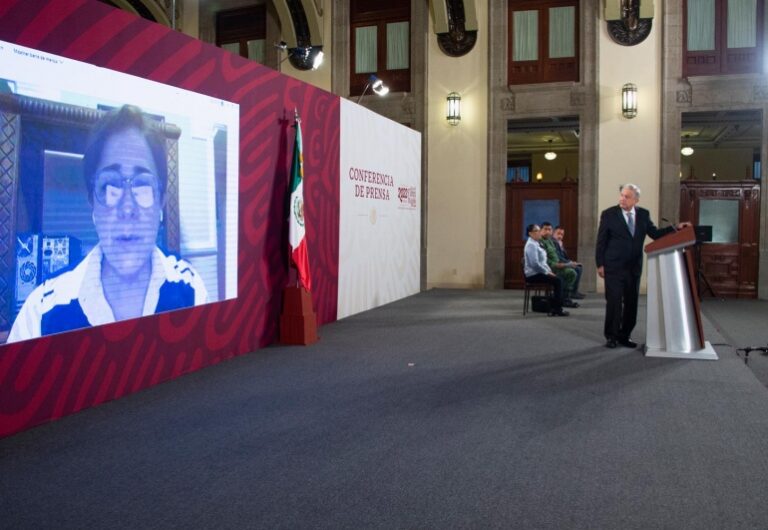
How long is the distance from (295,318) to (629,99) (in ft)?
25.5

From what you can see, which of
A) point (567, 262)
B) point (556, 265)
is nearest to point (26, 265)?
point (556, 265)

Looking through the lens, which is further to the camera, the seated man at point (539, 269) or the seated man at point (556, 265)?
the seated man at point (556, 265)

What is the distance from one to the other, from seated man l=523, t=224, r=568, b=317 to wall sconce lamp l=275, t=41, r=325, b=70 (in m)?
6.31

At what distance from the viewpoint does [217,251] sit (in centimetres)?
604

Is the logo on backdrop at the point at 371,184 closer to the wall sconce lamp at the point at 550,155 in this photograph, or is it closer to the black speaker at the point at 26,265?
the black speaker at the point at 26,265

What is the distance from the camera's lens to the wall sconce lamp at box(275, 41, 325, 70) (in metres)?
13.8

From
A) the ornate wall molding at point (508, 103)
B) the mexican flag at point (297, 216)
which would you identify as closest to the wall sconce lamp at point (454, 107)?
the ornate wall molding at point (508, 103)

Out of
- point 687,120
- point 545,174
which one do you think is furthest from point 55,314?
point 545,174

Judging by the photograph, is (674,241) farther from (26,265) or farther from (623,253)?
(26,265)

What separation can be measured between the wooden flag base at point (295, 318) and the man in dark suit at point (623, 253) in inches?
110

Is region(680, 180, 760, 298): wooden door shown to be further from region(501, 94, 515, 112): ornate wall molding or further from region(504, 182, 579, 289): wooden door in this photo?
region(501, 94, 515, 112): ornate wall molding

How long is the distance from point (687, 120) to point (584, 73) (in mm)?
2965

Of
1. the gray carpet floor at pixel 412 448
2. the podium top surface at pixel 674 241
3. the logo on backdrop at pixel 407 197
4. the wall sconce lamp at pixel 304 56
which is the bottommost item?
the gray carpet floor at pixel 412 448

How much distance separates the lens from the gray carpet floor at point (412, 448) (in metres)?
2.94
